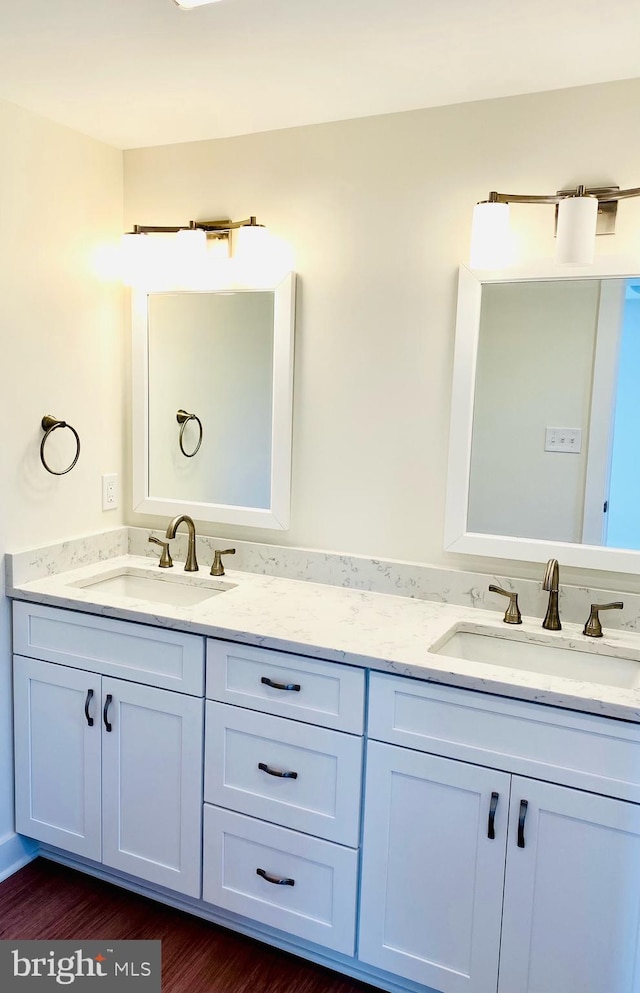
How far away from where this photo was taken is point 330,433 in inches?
→ 90.9

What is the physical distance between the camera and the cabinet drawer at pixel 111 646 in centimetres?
200

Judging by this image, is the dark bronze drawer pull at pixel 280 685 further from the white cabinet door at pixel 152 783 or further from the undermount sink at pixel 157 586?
the undermount sink at pixel 157 586

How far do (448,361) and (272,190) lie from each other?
0.80 metres

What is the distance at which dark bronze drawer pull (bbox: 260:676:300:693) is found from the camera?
1845 mm

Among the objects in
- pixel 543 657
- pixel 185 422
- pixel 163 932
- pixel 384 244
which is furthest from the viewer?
pixel 185 422

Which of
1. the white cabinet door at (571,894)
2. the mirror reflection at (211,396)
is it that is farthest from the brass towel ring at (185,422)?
the white cabinet door at (571,894)

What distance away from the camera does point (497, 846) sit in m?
1.66

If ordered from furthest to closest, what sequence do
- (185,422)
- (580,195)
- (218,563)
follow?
1. (185,422)
2. (218,563)
3. (580,195)

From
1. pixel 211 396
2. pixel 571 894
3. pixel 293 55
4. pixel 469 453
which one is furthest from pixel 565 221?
pixel 571 894

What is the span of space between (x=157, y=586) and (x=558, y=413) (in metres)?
1.40

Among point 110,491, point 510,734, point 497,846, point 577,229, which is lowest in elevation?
point 497,846

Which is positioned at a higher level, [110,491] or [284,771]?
[110,491]

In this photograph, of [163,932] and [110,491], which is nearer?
[163,932]

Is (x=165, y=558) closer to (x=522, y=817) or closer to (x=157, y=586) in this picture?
(x=157, y=586)
